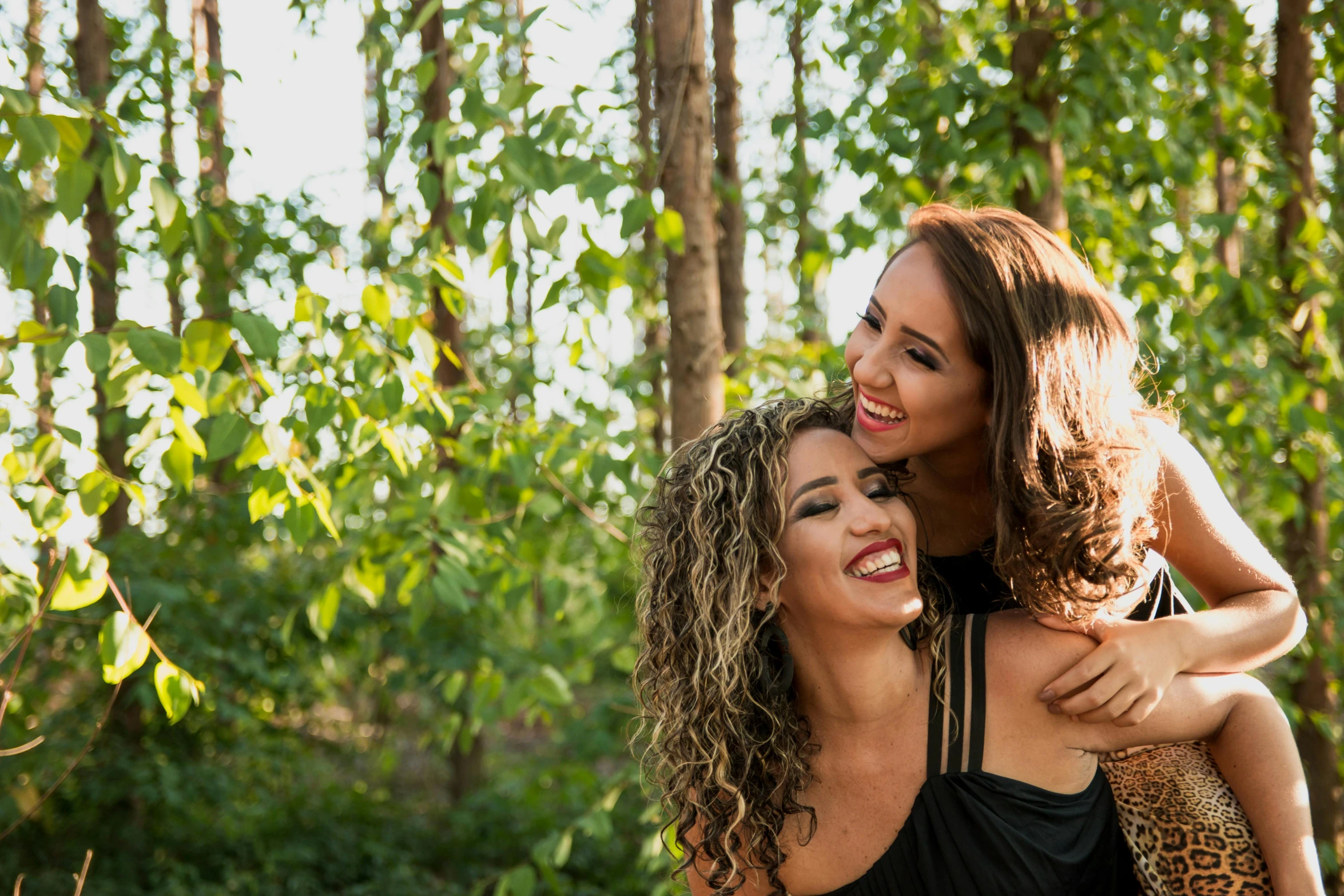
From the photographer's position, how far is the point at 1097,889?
6.14 feet

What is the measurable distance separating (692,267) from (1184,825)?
1.68 m

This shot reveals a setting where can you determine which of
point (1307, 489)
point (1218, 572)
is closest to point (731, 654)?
point (1218, 572)

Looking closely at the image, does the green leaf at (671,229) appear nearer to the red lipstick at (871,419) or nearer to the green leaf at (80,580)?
the red lipstick at (871,419)

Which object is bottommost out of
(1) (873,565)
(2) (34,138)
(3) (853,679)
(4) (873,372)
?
(3) (853,679)

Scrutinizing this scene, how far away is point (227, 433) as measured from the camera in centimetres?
219

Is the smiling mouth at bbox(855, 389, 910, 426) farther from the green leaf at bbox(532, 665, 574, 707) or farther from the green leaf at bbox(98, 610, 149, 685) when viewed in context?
the green leaf at bbox(532, 665, 574, 707)

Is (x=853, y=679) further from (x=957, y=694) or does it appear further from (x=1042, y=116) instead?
(x=1042, y=116)

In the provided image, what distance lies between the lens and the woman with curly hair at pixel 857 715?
1.84 metres

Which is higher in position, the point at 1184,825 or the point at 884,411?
the point at 884,411

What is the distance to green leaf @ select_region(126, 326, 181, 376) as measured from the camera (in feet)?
6.48

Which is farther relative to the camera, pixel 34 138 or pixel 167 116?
pixel 167 116

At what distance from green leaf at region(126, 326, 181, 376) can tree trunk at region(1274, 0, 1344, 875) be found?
388 cm

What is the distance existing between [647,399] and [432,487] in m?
2.02

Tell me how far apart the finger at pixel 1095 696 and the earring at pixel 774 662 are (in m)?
0.49
